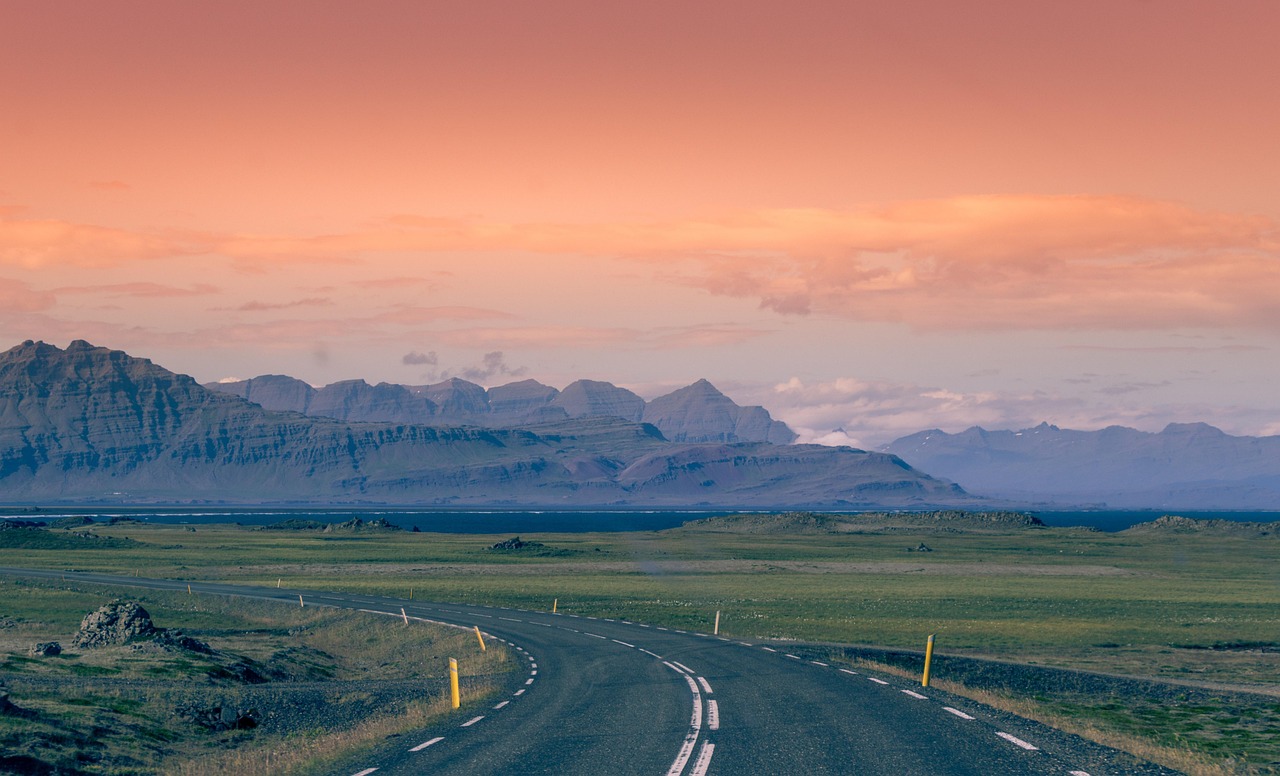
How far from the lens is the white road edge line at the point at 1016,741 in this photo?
2145 cm

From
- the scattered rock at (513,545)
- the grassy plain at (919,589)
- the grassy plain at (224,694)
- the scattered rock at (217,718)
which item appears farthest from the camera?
the scattered rock at (513,545)

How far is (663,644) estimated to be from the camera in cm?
4912

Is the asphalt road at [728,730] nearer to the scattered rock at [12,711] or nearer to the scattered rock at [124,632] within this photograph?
the scattered rock at [12,711]

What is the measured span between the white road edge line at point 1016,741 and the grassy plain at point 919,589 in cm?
277

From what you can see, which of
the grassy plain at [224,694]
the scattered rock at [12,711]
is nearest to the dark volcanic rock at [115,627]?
the grassy plain at [224,694]

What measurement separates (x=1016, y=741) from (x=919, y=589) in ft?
256

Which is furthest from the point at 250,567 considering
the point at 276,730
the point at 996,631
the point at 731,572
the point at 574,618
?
the point at 276,730

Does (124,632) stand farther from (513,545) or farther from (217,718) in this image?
(513,545)

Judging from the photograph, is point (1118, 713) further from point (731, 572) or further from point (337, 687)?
point (731, 572)

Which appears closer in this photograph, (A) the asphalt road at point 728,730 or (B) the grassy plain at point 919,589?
(A) the asphalt road at point 728,730

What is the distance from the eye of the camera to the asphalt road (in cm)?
2003

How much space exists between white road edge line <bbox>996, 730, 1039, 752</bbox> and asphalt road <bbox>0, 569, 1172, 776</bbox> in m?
0.06

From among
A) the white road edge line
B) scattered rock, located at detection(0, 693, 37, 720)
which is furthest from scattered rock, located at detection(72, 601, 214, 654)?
the white road edge line

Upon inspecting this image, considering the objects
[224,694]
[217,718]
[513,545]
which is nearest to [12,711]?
[217,718]
